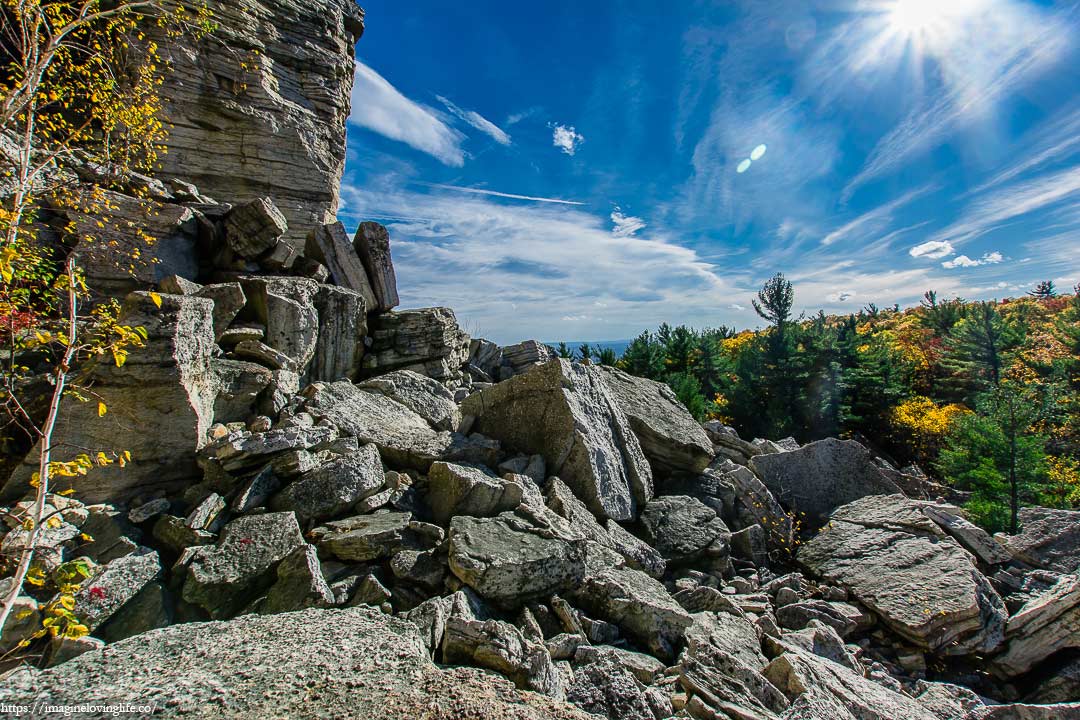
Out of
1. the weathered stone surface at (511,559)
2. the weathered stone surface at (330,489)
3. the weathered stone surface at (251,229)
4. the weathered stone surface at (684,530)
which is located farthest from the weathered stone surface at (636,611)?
the weathered stone surface at (251,229)

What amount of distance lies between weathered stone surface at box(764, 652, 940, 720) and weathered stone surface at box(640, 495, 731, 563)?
2.33 metres

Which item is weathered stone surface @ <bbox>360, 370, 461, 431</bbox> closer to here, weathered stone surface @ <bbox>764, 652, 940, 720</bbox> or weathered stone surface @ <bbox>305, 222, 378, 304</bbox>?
weathered stone surface @ <bbox>305, 222, 378, 304</bbox>

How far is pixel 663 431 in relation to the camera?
380 inches

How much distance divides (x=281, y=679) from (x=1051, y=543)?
39.5ft

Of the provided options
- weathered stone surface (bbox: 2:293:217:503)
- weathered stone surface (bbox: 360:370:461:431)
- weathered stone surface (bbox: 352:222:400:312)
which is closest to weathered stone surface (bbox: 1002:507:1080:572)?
weathered stone surface (bbox: 360:370:461:431)

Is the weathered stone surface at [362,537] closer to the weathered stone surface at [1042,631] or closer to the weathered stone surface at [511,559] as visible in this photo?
Answer: the weathered stone surface at [511,559]

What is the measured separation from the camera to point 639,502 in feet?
26.9

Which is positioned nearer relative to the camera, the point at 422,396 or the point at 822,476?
the point at 422,396

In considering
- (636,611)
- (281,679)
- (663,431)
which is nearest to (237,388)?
(281,679)

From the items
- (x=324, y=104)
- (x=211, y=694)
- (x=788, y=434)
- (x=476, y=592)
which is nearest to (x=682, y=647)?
(x=476, y=592)

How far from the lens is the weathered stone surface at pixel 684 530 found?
728 cm

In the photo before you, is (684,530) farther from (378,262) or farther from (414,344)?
(378,262)

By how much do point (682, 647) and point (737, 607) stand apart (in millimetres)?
1357

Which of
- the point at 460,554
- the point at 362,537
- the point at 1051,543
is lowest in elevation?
the point at 1051,543
